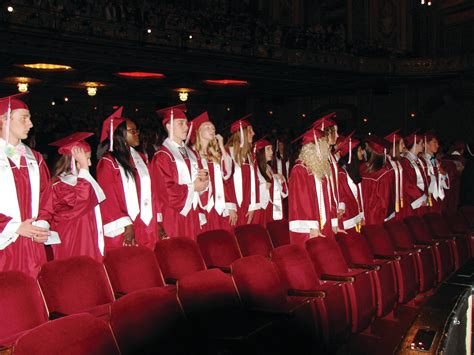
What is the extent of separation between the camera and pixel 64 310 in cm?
333

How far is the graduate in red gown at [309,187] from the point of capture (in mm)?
5578

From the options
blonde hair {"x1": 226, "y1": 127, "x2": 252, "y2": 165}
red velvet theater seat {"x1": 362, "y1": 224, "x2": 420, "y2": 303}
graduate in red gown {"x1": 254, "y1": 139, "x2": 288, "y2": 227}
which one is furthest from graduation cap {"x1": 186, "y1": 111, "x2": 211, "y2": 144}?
red velvet theater seat {"x1": 362, "y1": 224, "x2": 420, "y2": 303}

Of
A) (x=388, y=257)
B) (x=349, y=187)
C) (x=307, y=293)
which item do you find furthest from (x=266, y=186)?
(x=307, y=293)

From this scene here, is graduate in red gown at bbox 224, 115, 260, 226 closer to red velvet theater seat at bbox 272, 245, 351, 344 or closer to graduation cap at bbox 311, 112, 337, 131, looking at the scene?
graduation cap at bbox 311, 112, 337, 131

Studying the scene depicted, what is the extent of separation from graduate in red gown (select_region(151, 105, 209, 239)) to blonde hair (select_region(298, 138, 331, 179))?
102 centimetres

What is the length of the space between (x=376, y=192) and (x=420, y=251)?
2.18 metres

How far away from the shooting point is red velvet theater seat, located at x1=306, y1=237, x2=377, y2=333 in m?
4.23

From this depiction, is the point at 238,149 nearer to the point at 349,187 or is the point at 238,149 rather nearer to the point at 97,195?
the point at 349,187

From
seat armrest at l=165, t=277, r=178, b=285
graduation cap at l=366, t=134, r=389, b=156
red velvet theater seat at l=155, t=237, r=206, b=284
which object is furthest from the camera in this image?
graduation cap at l=366, t=134, r=389, b=156

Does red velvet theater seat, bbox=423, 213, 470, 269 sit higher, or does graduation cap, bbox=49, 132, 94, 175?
graduation cap, bbox=49, 132, 94, 175

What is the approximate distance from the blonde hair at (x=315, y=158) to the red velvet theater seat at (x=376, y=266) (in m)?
0.74

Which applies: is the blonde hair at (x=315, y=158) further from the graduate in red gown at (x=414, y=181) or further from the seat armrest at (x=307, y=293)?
the graduate in red gown at (x=414, y=181)

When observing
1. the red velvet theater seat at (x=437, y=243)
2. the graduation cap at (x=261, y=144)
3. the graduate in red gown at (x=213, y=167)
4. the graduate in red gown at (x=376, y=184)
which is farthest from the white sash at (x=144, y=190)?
the graduate in red gown at (x=376, y=184)

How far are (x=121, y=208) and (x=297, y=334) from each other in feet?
7.28
